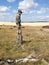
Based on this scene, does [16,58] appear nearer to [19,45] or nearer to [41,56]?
[41,56]

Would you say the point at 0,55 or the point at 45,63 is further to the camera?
the point at 0,55

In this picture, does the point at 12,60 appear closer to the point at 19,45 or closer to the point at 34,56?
the point at 34,56

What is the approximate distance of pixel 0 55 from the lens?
47.6 ft

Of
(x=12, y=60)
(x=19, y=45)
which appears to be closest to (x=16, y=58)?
(x=12, y=60)

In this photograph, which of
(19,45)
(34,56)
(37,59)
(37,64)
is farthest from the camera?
(19,45)

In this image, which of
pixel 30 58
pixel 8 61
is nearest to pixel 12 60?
pixel 8 61

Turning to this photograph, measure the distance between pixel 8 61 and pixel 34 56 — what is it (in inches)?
92.9

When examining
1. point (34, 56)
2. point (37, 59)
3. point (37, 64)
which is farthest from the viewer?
point (34, 56)

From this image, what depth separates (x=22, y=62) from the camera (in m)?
12.7

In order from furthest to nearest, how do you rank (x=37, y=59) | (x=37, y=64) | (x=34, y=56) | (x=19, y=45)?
(x=19, y=45)
(x=34, y=56)
(x=37, y=59)
(x=37, y=64)

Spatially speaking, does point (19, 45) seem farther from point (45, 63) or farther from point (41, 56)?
point (45, 63)

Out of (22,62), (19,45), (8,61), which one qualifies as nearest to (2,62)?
(8,61)

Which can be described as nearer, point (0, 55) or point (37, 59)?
point (37, 59)

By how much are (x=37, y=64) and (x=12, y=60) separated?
1.86m
